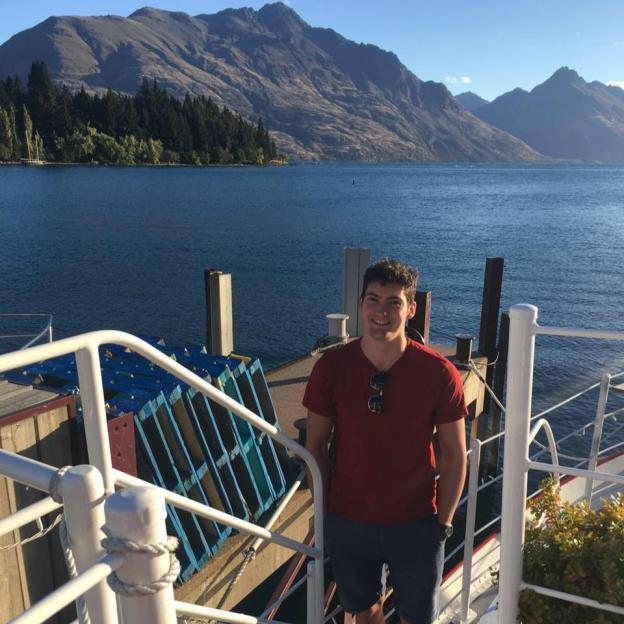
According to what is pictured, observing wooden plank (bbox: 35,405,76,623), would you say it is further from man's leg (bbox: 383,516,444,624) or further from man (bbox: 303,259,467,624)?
A: man's leg (bbox: 383,516,444,624)

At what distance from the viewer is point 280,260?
33.8m

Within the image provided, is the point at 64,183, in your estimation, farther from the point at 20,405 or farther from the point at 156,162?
the point at 20,405

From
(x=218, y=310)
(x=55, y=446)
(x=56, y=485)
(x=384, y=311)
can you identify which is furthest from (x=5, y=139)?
(x=56, y=485)

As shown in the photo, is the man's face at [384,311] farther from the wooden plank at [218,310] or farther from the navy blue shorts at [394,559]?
the wooden plank at [218,310]

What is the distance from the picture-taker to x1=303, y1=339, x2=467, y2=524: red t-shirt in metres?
2.86

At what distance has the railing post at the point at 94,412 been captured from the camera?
5.95 feet

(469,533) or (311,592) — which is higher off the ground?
(469,533)

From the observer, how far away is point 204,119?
128m

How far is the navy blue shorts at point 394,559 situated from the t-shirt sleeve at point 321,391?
1.79ft

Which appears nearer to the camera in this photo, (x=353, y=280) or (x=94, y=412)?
(x=94, y=412)

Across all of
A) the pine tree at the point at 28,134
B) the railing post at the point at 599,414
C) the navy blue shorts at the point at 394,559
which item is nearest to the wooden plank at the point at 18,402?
the navy blue shorts at the point at 394,559

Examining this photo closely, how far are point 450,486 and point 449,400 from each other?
18.3 inches

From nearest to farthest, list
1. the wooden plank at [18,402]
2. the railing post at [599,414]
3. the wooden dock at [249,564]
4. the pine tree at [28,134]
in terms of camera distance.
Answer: the wooden plank at [18,402]
the railing post at [599,414]
the wooden dock at [249,564]
the pine tree at [28,134]

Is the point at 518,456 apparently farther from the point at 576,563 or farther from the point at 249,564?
the point at 249,564
